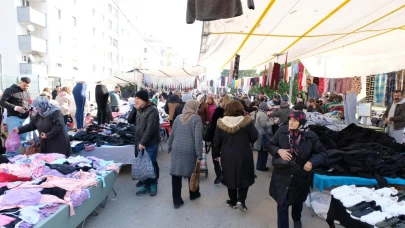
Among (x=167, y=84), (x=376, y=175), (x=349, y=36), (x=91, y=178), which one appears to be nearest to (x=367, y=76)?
(x=349, y=36)

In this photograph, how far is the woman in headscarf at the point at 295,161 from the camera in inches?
112

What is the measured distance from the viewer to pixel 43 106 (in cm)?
377

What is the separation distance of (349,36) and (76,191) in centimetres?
612

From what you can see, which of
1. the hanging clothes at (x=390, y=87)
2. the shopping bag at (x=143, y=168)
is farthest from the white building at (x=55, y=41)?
the hanging clothes at (x=390, y=87)

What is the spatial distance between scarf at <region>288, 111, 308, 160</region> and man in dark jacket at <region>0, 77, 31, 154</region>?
5.35 metres

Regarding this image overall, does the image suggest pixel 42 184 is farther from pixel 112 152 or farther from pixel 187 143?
pixel 112 152

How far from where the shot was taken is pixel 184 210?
3699mm

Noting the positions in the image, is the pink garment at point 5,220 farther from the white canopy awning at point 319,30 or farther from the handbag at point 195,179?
the white canopy awning at point 319,30

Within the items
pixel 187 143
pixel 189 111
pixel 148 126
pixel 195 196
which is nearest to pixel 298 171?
pixel 187 143

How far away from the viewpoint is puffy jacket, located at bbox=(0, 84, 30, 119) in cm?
532

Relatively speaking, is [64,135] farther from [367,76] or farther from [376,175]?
[367,76]

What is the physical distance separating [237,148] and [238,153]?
7cm

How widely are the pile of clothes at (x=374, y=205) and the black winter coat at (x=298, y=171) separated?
1.13ft

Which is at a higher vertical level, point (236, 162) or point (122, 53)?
point (122, 53)
